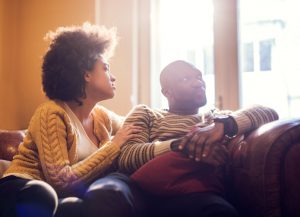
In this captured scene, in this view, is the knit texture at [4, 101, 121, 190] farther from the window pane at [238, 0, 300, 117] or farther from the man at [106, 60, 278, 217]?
the window pane at [238, 0, 300, 117]

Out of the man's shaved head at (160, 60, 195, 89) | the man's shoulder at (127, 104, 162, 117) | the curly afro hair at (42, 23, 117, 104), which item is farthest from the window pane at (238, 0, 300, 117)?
the curly afro hair at (42, 23, 117, 104)

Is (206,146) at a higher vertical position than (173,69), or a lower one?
lower

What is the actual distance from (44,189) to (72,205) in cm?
15

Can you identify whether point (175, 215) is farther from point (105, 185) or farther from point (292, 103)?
point (292, 103)

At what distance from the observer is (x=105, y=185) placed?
117 cm

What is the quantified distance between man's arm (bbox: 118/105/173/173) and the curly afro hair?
0.28 metres

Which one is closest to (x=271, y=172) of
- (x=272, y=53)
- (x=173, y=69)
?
(x=173, y=69)

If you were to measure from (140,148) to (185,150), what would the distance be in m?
0.28

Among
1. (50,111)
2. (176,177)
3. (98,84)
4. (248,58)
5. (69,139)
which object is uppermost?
(248,58)

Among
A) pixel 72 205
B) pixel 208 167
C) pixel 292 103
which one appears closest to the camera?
pixel 72 205

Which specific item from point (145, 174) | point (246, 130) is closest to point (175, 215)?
point (145, 174)

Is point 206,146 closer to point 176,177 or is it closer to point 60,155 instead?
point 176,177

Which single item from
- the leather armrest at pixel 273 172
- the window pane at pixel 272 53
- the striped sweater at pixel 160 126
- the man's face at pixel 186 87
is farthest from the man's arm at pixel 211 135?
the window pane at pixel 272 53

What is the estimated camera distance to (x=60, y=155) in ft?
4.82
